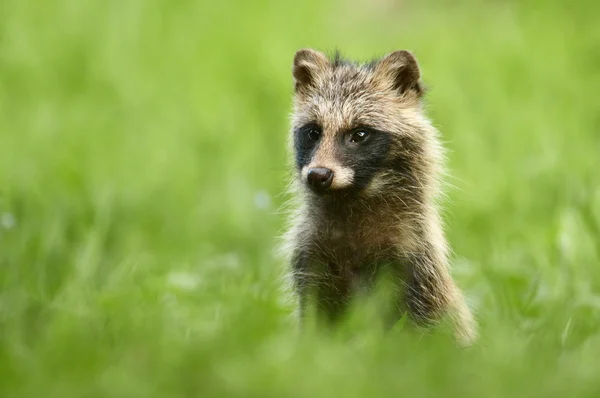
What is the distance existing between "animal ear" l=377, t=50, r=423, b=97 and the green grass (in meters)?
1.13

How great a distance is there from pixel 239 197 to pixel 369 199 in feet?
14.0

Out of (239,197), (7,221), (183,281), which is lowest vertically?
(239,197)

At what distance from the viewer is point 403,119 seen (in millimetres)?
7125

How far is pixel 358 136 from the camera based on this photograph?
6984 mm

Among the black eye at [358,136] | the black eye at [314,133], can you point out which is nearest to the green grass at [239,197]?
the black eye at [314,133]

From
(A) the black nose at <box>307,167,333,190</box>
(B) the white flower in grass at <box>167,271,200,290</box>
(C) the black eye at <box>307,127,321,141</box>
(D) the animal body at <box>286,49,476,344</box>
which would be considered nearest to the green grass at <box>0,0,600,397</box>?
(B) the white flower in grass at <box>167,271,200,290</box>

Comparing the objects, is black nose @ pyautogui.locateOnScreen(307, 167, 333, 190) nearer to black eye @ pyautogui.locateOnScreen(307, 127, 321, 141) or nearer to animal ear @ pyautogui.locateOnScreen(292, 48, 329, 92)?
A: black eye @ pyautogui.locateOnScreen(307, 127, 321, 141)

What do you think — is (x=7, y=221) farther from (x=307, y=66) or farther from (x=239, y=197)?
(x=239, y=197)

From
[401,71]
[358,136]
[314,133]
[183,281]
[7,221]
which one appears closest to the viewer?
[358,136]

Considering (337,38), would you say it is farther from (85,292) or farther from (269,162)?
(85,292)

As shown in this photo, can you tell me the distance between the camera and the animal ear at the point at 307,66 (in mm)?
7527

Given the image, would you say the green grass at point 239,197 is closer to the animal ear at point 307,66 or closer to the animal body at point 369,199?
the animal body at point 369,199

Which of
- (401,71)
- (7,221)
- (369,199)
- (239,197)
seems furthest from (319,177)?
(239,197)

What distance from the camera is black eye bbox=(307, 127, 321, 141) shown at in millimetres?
7062
